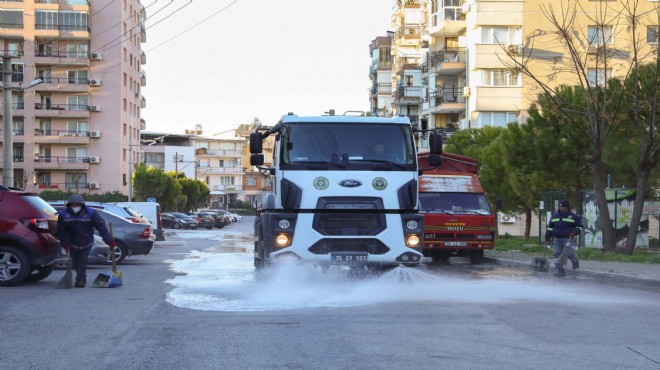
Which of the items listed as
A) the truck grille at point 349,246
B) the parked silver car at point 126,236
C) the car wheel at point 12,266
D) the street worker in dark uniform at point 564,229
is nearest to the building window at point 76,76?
the parked silver car at point 126,236

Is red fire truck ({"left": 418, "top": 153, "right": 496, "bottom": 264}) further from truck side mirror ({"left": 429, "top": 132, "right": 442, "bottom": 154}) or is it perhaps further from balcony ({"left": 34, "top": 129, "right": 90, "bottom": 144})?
balcony ({"left": 34, "top": 129, "right": 90, "bottom": 144})

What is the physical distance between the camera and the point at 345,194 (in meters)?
16.1

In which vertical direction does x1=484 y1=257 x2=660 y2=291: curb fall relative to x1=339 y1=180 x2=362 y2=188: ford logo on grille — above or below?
below

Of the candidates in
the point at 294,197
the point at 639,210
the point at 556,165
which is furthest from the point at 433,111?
the point at 294,197

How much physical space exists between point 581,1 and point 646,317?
45.4 m

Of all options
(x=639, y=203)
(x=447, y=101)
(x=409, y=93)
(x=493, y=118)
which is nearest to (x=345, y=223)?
(x=639, y=203)

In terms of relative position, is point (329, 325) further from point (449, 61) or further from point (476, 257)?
point (449, 61)

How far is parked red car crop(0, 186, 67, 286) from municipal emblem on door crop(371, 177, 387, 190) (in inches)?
220

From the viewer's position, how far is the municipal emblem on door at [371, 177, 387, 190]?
16.3 meters

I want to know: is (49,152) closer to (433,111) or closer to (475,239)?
(433,111)

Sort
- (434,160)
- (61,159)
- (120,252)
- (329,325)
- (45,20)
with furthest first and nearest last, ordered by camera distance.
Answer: (61,159), (45,20), (120,252), (434,160), (329,325)

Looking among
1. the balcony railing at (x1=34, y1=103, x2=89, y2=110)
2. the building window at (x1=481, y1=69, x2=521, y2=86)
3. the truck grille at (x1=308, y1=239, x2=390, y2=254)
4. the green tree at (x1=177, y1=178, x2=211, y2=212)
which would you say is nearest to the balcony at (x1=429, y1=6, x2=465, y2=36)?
the building window at (x1=481, y1=69, x2=521, y2=86)

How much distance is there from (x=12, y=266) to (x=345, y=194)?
229 inches

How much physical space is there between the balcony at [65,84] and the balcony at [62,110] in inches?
59.9
